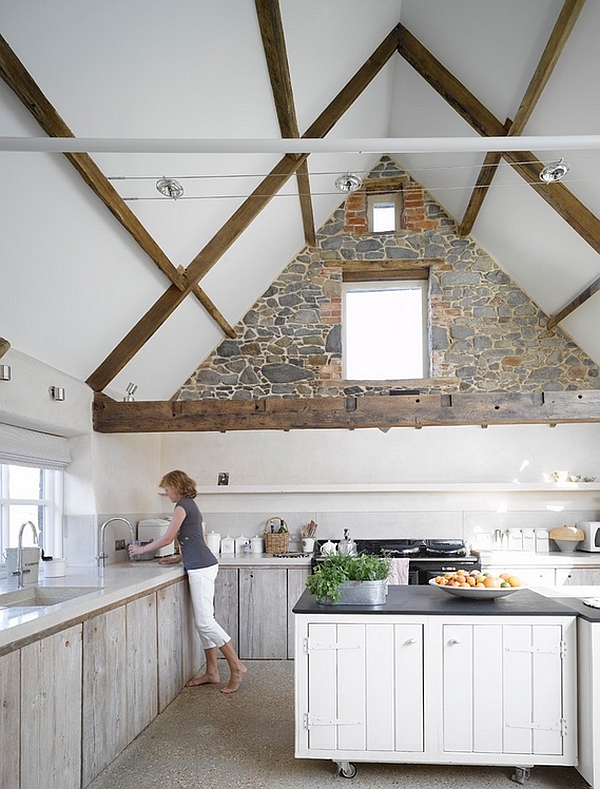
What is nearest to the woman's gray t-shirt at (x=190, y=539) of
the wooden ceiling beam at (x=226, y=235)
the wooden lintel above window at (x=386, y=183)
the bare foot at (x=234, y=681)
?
the bare foot at (x=234, y=681)

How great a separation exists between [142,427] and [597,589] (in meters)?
3.49

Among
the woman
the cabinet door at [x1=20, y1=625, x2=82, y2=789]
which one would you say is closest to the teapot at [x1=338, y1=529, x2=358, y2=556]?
the woman

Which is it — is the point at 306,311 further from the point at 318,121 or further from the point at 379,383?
the point at 318,121

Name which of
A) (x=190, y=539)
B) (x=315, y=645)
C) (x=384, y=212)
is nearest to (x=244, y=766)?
(x=315, y=645)

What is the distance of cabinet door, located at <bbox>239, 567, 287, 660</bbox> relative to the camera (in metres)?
6.64

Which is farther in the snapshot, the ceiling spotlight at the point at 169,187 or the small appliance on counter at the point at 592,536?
the small appliance on counter at the point at 592,536

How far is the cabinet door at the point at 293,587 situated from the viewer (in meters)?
6.63

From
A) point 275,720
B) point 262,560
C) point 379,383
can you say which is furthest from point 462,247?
point 275,720

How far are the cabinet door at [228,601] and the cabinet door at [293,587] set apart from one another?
1.49 feet

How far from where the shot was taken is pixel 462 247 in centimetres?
791

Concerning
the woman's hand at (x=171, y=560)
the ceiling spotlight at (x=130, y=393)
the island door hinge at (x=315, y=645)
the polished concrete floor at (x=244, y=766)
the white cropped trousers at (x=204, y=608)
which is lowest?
the polished concrete floor at (x=244, y=766)

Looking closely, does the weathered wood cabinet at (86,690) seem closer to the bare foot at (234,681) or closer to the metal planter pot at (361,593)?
the bare foot at (234,681)

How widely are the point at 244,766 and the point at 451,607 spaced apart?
1.41 meters

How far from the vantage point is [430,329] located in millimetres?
7867
